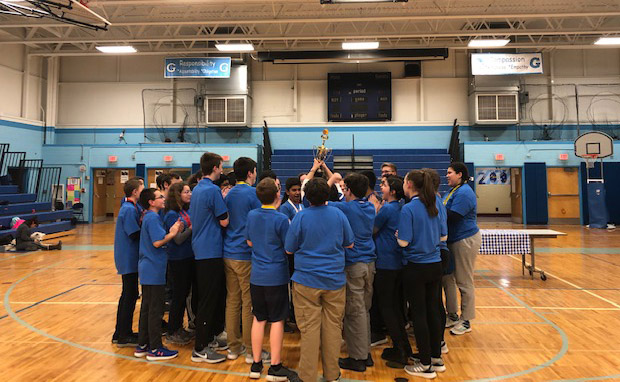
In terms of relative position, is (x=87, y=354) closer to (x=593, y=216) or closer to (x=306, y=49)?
(x=306, y=49)

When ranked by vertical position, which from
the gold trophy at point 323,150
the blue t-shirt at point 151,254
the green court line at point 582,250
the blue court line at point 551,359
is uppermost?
the gold trophy at point 323,150

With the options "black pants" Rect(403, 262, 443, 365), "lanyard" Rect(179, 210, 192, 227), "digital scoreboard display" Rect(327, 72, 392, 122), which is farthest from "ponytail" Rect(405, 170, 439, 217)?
"digital scoreboard display" Rect(327, 72, 392, 122)

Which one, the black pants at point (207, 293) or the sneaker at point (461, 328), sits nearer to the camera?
the black pants at point (207, 293)

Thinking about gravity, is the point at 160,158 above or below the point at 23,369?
above

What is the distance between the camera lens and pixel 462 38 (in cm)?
1451

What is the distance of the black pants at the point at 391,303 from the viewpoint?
3160 mm

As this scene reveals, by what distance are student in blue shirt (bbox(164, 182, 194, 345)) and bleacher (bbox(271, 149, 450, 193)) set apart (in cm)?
991

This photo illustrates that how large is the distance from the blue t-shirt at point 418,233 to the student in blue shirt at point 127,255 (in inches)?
90.0

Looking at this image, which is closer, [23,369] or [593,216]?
[23,369]

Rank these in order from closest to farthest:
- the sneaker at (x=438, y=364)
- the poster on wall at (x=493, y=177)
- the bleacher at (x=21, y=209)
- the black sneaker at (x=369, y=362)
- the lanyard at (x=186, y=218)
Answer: the sneaker at (x=438, y=364)
the black sneaker at (x=369, y=362)
the lanyard at (x=186, y=218)
the bleacher at (x=21, y=209)
the poster on wall at (x=493, y=177)

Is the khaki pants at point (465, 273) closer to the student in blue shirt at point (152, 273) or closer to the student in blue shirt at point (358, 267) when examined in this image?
the student in blue shirt at point (358, 267)

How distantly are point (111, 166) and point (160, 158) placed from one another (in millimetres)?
1908

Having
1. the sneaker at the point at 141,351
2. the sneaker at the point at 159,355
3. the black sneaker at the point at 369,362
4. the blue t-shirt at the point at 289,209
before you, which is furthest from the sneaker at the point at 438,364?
the sneaker at the point at 141,351

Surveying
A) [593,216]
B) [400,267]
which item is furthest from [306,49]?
[400,267]
